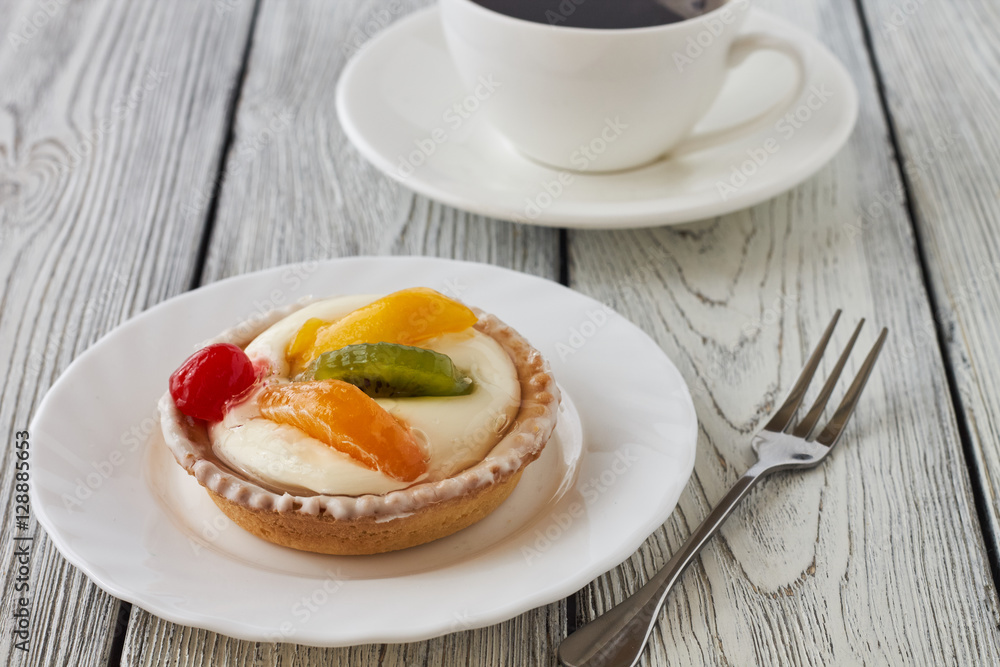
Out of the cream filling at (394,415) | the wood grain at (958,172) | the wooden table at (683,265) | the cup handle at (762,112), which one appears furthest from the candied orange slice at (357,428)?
the cup handle at (762,112)

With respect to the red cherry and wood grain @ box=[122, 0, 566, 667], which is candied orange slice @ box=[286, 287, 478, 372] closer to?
the red cherry

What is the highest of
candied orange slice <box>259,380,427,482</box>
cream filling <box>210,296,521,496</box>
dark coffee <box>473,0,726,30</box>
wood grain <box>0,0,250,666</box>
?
dark coffee <box>473,0,726,30</box>

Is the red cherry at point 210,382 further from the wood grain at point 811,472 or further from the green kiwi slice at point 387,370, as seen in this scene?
the wood grain at point 811,472

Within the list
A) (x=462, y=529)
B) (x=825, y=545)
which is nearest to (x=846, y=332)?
(x=825, y=545)

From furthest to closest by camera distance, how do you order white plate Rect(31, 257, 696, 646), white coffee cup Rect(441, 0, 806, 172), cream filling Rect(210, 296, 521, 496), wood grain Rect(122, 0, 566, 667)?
wood grain Rect(122, 0, 566, 667)
white coffee cup Rect(441, 0, 806, 172)
cream filling Rect(210, 296, 521, 496)
white plate Rect(31, 257, 696, 646)

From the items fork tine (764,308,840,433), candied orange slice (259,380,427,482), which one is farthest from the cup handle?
candied orange slice (259,380,427,482)

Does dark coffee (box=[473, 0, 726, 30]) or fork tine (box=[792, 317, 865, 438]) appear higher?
dark coffee (box=[473, 0, 726, 30])

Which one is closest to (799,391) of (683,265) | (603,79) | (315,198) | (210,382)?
(683,265)

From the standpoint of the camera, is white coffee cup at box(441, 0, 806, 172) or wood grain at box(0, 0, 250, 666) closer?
wood grain at box(0, 0, 250, 666)
